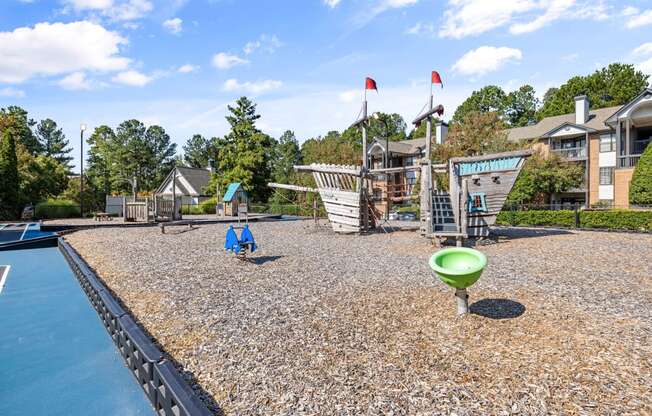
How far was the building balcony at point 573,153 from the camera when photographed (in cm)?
3212

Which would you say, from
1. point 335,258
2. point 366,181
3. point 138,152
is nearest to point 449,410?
point 335,258

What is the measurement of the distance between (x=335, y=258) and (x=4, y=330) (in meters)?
6.83

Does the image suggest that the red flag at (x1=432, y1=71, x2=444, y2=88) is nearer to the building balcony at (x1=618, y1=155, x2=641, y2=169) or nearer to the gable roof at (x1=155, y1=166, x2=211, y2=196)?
the building balcony at (x1=618, y1=155, x2=641, y2=169)

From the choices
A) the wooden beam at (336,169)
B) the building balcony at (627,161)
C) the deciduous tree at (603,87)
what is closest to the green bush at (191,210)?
the wooden beam at (336,169)

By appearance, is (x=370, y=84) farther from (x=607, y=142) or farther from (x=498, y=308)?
(x=607, y=142)

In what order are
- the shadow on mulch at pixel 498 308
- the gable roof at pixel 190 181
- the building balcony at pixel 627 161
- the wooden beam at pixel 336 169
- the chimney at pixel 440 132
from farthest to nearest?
the gable roof at pixel 190 181, the chimney at pixel 440 132, the building balcony at pixel 627 161, the wooden beam at pixel 336 169, the shadow on mulch at pixel 498 308

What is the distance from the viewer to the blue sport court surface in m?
4.46

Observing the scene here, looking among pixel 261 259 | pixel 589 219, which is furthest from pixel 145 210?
pixel 589 219

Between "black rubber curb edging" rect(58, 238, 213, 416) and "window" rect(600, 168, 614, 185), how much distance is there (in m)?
35.9

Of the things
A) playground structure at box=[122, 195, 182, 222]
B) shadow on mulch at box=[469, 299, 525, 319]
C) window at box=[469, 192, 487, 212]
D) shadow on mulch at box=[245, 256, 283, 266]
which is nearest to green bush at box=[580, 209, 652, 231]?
window at box=[469, 192, 487, 212]

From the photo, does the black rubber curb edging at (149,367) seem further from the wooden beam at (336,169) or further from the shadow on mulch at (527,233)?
the shadow on mulch at (527,233)

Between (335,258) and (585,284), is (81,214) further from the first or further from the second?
(585,284)

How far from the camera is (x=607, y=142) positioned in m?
31.4

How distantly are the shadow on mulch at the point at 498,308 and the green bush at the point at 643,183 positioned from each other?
2161 cm
